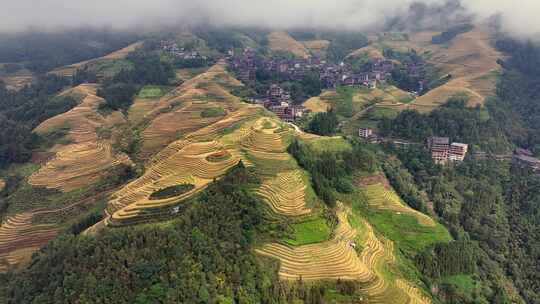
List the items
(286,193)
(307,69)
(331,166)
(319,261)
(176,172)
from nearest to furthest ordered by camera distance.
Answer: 1. (319,261)
2. (286,193)
3. (176,172)
4. (331,166)
5. (307,69)

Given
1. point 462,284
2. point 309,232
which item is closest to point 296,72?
point 309,232

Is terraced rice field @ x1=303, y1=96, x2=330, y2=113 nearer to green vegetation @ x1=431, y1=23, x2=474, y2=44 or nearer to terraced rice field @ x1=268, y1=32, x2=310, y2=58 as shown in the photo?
terraced rice field @ x1=268, y1=32, x2=310, y2=58

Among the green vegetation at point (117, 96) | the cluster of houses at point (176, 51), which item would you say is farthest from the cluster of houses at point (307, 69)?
the green vegetation at point (117, 96)

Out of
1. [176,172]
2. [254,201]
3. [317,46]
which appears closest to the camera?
[254,201]

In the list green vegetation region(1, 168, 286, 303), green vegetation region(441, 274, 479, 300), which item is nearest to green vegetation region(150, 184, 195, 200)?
green vegetation region(1, 168, 286, 303)

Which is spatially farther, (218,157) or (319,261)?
(218,157)

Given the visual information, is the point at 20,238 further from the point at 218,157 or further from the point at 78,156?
the point at 218,157
